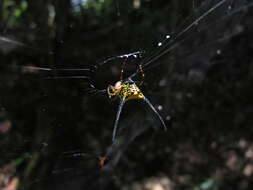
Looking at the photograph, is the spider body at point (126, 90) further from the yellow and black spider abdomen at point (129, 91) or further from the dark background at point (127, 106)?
the dark background at point (127, 106)

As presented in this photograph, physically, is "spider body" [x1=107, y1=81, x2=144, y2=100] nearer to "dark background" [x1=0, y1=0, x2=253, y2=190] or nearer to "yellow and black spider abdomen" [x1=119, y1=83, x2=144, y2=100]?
"yellow and black spider abdomen" [x1=119, y1=83, x2=144, y2=100]

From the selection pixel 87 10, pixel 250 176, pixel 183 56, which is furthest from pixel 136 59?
pixel 250 176

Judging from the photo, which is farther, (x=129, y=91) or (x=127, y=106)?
(x=127, y=106)

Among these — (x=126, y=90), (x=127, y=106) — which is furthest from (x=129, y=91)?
(x=127, y=106)

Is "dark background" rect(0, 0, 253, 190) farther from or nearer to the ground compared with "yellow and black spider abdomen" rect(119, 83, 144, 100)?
farther from the ground

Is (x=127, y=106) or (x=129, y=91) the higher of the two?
(x=127, y=106)

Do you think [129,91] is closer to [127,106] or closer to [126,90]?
[126,90]

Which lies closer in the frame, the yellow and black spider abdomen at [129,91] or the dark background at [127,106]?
the yellow and black spider abdomen at [129,91]

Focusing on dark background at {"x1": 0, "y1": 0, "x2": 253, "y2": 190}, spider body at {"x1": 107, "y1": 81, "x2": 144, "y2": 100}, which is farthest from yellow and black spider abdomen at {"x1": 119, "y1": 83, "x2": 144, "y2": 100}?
dark background at {"x1": 0, "y1": 0, "x2": 253, "y2": 190}

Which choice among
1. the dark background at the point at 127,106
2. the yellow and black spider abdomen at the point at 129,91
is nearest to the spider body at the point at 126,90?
the yellow and black spider abdomen at the point at 129,91
